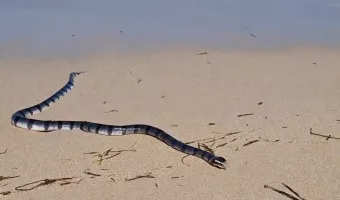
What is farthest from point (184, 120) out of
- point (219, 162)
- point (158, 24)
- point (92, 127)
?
point (158, 24)

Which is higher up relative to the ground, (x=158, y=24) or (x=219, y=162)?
(x=158, y=24)

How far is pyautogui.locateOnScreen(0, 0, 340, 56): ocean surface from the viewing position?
860cm

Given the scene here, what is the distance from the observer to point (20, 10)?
1040 cm

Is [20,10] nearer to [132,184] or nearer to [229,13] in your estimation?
[229,13]

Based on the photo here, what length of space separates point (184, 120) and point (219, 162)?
116 cm

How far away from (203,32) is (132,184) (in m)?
5.28

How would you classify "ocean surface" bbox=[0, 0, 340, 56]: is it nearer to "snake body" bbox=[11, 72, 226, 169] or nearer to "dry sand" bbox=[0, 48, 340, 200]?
"dry sand" bbox=[0, 48, 340, 200]

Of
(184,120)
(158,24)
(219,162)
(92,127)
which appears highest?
(158,24)

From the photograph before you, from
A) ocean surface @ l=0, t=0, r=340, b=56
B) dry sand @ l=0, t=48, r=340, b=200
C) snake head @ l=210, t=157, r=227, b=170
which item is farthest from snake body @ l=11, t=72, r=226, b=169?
ocean surface @ l=0, t=0, r=340, b=56

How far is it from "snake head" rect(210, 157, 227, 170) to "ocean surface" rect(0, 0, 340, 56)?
404 centimetres

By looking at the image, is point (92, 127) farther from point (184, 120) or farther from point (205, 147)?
point (205, 147)

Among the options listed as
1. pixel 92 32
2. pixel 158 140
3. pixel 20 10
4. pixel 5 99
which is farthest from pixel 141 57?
pixel 20 10

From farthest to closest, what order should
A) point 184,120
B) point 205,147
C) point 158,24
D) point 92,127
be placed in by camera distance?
point 158,24, point 184,120, point 92,127, point 205,147

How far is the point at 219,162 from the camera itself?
4.58m
